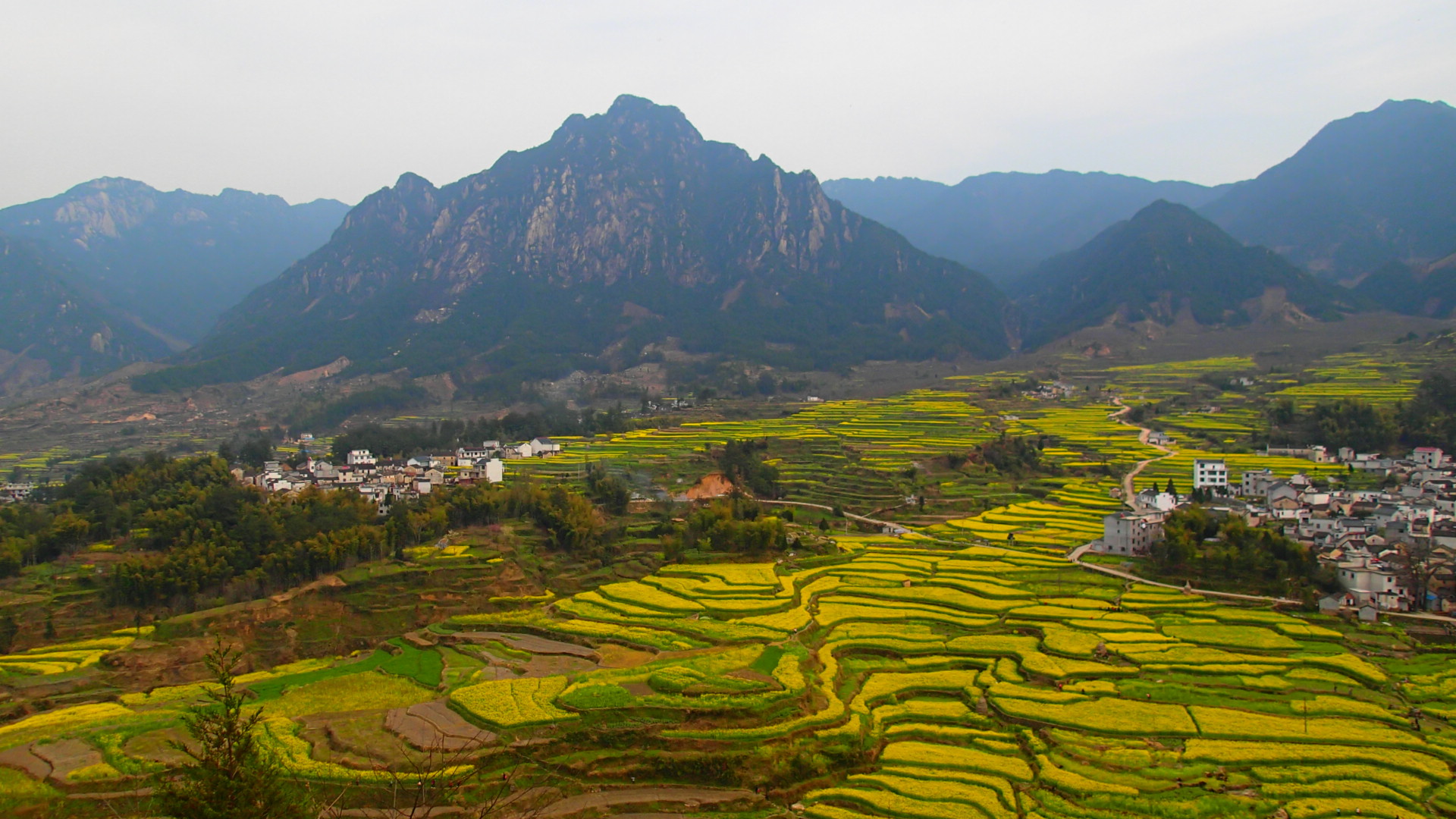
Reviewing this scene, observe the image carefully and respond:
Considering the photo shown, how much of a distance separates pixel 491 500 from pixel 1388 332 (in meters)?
117

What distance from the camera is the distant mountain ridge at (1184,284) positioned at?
144 metres

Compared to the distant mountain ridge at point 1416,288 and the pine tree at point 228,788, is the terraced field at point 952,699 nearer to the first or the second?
the pine tree at point 228,788

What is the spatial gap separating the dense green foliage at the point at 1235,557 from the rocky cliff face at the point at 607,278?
9953 centimetres

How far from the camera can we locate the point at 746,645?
105 feet

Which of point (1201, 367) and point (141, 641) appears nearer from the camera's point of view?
point (141, 641)

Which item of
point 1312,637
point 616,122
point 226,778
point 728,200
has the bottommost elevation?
point 1312,637

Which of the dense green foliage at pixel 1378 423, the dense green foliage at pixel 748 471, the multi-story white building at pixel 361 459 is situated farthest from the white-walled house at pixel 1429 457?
the multi-story white building at pixel 361 459

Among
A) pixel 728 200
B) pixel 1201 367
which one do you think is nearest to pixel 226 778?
pixel 1201 367

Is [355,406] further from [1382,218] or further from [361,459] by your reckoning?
[1382,218]

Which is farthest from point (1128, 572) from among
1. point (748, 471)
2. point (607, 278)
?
point (607, 278)

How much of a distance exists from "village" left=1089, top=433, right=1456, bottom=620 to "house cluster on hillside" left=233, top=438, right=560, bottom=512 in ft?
120

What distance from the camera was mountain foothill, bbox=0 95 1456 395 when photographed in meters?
143

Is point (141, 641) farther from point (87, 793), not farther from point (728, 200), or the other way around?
point (728, 200)

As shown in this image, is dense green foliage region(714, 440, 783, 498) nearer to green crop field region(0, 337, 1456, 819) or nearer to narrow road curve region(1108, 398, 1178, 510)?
green crop field region(0, 337, 1456, 819)
